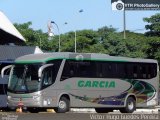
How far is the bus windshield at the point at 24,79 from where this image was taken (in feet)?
84.5

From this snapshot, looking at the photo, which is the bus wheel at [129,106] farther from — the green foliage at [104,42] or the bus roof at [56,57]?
the green foliage at [104,42]

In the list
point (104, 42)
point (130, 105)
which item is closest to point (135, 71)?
point (130, 105)

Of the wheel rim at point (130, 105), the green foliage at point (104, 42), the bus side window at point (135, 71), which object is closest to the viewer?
the wheel rim at point (130, 105)

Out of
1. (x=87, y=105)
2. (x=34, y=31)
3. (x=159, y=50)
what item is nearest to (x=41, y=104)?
(x=87, y=105)

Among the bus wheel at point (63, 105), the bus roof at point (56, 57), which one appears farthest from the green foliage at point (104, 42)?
the bus wheel at point (63, 105)

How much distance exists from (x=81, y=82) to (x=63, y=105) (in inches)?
65.3

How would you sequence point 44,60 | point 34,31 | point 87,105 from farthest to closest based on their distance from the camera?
point 34,31 → point 87,105 → point 44,60

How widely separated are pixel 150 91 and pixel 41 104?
7.40 m

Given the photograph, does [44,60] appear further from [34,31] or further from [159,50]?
[34,31]

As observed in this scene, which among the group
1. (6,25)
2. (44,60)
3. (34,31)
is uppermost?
(34,31)

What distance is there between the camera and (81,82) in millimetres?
27438

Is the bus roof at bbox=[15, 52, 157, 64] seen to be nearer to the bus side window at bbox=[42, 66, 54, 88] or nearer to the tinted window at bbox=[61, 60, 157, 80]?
the tinted window at bbox=[61, 60, 157, 80]

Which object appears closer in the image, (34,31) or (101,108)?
(101,108)

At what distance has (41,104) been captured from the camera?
25.9 meters
